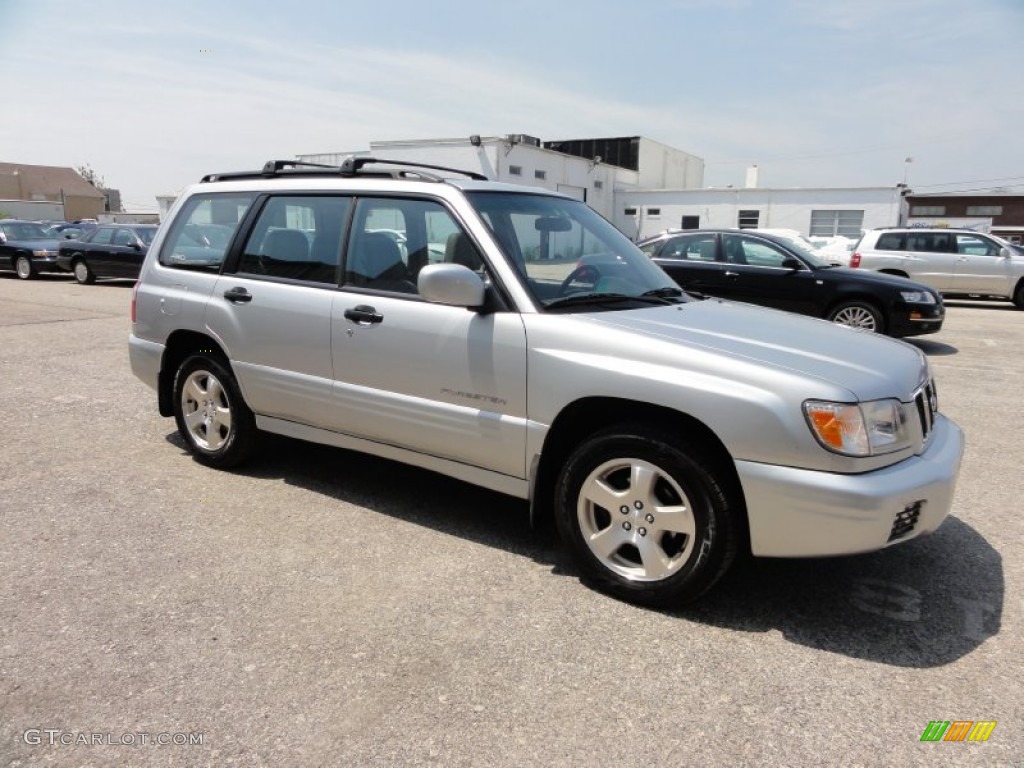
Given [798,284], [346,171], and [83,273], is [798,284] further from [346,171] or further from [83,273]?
[83,273]

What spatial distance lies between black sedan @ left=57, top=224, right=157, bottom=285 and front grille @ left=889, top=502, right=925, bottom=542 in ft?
58.3

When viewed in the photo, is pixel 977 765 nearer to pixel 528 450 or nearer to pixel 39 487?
pixel 528 450

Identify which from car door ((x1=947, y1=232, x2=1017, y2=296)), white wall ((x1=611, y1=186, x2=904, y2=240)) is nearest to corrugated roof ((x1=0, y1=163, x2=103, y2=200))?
white wall ((x1=611, y1=186, x2=904, y2=240))

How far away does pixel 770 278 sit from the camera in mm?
10141

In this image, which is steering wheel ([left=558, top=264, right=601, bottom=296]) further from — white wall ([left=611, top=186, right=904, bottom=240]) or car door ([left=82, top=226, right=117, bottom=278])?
white wall ([left=611, top=186, right=904, bottom=240])

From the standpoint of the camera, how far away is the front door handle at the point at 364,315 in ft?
12.5

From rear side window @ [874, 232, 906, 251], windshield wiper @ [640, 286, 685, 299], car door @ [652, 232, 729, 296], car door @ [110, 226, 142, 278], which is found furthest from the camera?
car door @ [110, 226, 142, 278]

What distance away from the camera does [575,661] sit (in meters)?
2.78

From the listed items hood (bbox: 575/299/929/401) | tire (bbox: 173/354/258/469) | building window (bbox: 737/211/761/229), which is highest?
building window (bbox: 737/211/761/229)

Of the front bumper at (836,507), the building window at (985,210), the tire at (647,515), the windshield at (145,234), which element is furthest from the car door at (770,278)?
the building window at (985,210)

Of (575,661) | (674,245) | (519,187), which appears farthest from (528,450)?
(674,245)

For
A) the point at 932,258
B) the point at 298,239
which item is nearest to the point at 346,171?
the point at 298,239

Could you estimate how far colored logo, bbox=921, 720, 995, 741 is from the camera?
94.0 inches

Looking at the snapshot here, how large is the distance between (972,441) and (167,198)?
55.4 meters
